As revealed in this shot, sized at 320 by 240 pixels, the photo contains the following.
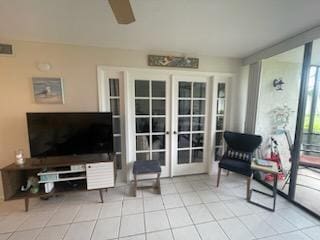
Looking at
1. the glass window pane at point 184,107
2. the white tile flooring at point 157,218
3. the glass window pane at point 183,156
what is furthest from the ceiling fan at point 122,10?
the glass window pane at point 183,156

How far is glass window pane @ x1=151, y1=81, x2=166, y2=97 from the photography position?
2695 mm

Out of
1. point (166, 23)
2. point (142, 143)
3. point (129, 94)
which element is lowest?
point (142, 143)

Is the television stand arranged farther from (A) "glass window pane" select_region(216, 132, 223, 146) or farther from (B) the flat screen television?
(A) "glass window pane" select_region(216, 132, 223, 146)

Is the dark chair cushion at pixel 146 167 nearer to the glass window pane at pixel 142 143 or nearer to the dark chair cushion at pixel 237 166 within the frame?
the glass window pane at pixel 142 143

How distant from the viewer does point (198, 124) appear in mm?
2982

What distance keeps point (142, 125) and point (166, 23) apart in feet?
5.27

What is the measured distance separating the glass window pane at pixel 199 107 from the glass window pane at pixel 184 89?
21cm

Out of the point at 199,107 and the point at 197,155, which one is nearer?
the point at 199,107

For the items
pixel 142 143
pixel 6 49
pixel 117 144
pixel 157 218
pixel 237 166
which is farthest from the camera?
pixel 142 143

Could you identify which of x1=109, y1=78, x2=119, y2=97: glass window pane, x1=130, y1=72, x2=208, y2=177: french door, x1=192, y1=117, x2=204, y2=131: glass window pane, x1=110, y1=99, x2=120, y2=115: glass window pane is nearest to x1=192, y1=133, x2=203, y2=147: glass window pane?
x1=130, y1=72, x2=208, y2=177: french door

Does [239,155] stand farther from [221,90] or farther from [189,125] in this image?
[221,90]

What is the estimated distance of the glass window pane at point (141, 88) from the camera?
263cm

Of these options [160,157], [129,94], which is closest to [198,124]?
[160,157]

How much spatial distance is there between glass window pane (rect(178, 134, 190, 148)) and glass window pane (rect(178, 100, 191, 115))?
443 mm
